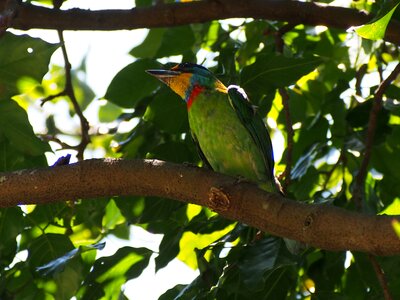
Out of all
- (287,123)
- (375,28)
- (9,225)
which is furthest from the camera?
(287,123)

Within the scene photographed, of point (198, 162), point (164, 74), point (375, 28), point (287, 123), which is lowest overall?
point (198, 162)

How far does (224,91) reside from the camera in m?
4.11

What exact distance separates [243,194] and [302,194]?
4.72 feet

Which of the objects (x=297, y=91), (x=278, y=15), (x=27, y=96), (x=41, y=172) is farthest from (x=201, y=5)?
(x=27, y=96)

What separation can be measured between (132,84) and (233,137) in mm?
634

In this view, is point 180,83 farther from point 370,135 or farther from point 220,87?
point 370,135

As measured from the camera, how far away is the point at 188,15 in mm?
3834

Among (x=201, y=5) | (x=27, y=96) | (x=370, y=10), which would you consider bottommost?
(x=27, y=96)

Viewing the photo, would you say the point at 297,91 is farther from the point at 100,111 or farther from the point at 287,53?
the point at 100,111

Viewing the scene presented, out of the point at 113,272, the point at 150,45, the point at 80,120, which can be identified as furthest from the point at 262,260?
the point at 150,45

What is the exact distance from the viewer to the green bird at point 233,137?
381 centimetres

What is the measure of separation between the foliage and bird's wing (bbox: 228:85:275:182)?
66 millimetres

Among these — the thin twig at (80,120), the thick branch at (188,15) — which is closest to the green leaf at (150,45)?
the thin twig at (80,120)

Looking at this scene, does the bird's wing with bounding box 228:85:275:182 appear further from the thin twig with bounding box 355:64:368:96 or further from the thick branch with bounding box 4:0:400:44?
the thin twig with bounding box 355:64:368:96
